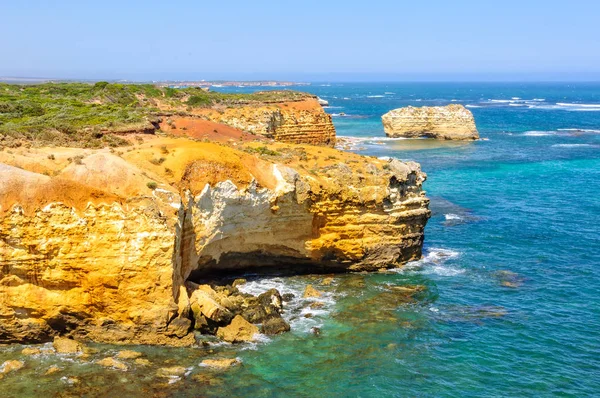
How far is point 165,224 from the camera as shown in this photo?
24.7 meters

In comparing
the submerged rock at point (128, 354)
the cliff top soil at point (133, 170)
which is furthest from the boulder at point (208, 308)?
the cliff top soil at point (133, 170)

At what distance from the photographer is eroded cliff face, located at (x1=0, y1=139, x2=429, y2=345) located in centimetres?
2402

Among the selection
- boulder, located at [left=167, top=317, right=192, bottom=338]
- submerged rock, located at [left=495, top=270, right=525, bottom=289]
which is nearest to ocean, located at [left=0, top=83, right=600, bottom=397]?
submerged rock, located at [left=495, top=270, right=525, bottom=289]

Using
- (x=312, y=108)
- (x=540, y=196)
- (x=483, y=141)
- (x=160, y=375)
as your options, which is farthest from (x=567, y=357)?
(x=483, y=141)

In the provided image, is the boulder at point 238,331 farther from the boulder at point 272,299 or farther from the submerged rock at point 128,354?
the submerged rock at point 128,354

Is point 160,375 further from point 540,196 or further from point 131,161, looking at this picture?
point 540,196

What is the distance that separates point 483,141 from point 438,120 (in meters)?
8.41

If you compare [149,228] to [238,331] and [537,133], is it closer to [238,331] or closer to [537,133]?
[238,331]

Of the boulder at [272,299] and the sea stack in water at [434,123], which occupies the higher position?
→ the sea stack in water at [434,123]

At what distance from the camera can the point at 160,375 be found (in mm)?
21969

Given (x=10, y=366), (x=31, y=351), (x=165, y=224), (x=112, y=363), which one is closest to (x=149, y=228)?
(x=165, y=224)

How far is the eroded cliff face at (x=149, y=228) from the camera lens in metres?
24.0

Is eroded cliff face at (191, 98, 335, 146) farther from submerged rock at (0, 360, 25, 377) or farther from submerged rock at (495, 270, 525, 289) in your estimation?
submerged rock at (0, 360, 25, 377)

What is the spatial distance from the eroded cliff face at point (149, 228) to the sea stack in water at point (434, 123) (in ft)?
223
